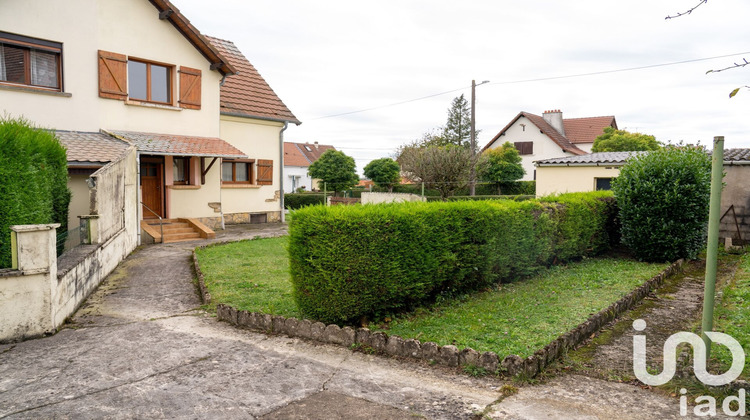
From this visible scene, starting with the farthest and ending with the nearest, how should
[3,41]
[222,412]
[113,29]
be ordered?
[113,29] → [3,41] → [222,412]

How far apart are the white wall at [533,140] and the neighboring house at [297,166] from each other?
21.1 metres

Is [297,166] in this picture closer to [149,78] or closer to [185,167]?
[185,167]

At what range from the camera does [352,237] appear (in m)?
5.98

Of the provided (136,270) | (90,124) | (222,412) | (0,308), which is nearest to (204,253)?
(136,270)

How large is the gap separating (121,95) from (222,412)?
44.8 feet

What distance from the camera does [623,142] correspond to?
38562 millimetres

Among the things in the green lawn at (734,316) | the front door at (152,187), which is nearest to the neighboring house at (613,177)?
the green lawn at (734,316)

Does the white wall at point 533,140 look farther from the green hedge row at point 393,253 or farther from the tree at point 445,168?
the green hedge row at point 393,253

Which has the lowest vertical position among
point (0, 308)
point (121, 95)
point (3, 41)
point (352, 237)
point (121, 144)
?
point (0, 308)

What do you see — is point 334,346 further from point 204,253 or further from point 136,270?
point 204,253

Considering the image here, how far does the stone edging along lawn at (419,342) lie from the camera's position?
479 cm

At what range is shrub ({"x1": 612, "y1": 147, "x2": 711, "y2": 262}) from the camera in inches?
443

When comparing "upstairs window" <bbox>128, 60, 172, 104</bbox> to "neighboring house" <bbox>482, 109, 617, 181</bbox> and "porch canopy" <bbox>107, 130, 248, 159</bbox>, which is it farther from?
"neighboring house" <bbox>482, 109, 617, 181</bbox>

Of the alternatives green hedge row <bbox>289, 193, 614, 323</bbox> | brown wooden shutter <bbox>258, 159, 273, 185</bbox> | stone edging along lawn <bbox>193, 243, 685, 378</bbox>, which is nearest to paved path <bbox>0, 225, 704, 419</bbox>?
stone edging along lawn <bbox>193, 243, 685, 378</bbox>
